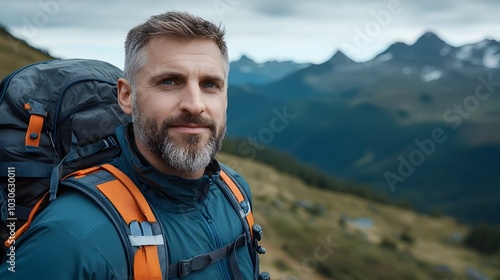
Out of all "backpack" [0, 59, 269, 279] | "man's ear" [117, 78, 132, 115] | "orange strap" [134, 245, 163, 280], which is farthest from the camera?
"man's ear" [117, 78, 132, 115]

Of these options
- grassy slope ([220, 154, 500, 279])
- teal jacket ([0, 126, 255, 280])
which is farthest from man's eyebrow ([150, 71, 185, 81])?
grassy slope ([220, 154, 500, 279])

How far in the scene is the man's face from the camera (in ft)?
11.0

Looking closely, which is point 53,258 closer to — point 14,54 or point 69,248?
point 69,248

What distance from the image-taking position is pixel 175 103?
336 cm

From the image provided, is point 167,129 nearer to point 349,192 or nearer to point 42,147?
point 42,147

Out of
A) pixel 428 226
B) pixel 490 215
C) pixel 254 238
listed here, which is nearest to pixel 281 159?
pixel 428 226

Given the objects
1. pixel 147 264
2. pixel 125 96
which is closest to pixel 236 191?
pixel 125 96

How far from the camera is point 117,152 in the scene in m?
3.67

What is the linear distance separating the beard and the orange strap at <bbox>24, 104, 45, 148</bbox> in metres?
0.80

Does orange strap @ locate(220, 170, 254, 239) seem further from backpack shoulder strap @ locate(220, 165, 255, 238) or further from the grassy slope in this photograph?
the grassy slope

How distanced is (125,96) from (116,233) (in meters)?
1.16

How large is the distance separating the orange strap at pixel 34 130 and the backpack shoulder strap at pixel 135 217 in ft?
2.31

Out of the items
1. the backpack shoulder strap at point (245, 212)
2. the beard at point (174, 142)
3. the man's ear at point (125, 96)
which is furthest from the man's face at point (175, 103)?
the backpack shoulder strap at point (245, 212)

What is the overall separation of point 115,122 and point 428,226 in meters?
100
